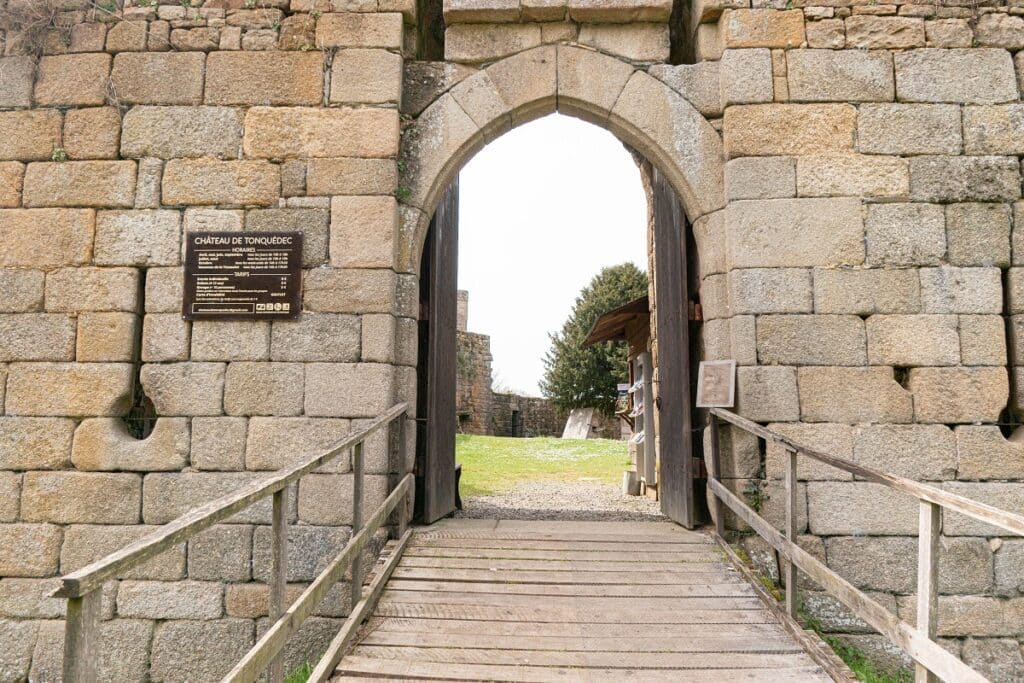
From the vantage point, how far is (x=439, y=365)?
5258 mm

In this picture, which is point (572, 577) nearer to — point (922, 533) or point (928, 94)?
point (922, 533)

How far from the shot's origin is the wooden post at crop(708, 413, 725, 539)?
4363mm

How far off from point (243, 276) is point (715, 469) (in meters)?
3.38

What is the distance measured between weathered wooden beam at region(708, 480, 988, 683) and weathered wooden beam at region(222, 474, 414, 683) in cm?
212

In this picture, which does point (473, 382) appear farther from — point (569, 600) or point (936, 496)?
point (936, 496)

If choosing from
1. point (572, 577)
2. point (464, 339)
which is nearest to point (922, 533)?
point (572, 577)

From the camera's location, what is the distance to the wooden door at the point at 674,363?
4988 millimetres

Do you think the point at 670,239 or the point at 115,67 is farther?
the point at 670,239

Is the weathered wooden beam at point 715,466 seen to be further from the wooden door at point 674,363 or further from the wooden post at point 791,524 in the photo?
the wooden post at point 791,524

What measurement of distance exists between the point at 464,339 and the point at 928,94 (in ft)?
49.8

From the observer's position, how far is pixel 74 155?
178 inches

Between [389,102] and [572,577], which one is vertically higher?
[389,102]

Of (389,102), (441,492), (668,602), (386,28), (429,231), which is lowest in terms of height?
(668,602)

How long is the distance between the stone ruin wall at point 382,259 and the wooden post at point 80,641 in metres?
2.74
